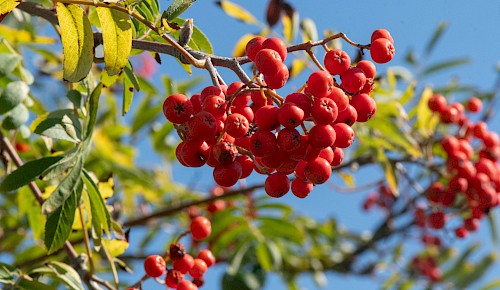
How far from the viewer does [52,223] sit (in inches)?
72.5

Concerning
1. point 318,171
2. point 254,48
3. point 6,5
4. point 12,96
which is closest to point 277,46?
point 254,48

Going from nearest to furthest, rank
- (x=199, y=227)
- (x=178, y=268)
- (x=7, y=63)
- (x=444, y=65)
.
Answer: (x=178, y=268) < (x=199, y=227) < (x=7, y=63) < (x=444, y=65)

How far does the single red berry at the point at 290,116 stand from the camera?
1460 millimetres

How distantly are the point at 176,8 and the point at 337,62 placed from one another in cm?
36

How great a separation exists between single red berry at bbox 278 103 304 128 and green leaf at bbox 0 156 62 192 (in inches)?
26.0

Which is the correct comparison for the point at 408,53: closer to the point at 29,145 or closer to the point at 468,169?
the point at 468,169

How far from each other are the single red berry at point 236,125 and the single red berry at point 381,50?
1.16ft

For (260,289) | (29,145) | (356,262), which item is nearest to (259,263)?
(260,289)

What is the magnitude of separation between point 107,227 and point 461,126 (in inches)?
80.9

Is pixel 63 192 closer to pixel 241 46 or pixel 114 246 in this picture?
pixel 114 246

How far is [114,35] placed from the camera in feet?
5.15

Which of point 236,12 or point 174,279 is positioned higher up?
point 236,12

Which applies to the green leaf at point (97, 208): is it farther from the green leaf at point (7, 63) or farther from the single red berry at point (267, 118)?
the single red berry at point (267, 118)

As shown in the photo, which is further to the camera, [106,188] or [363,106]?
[106,188]
